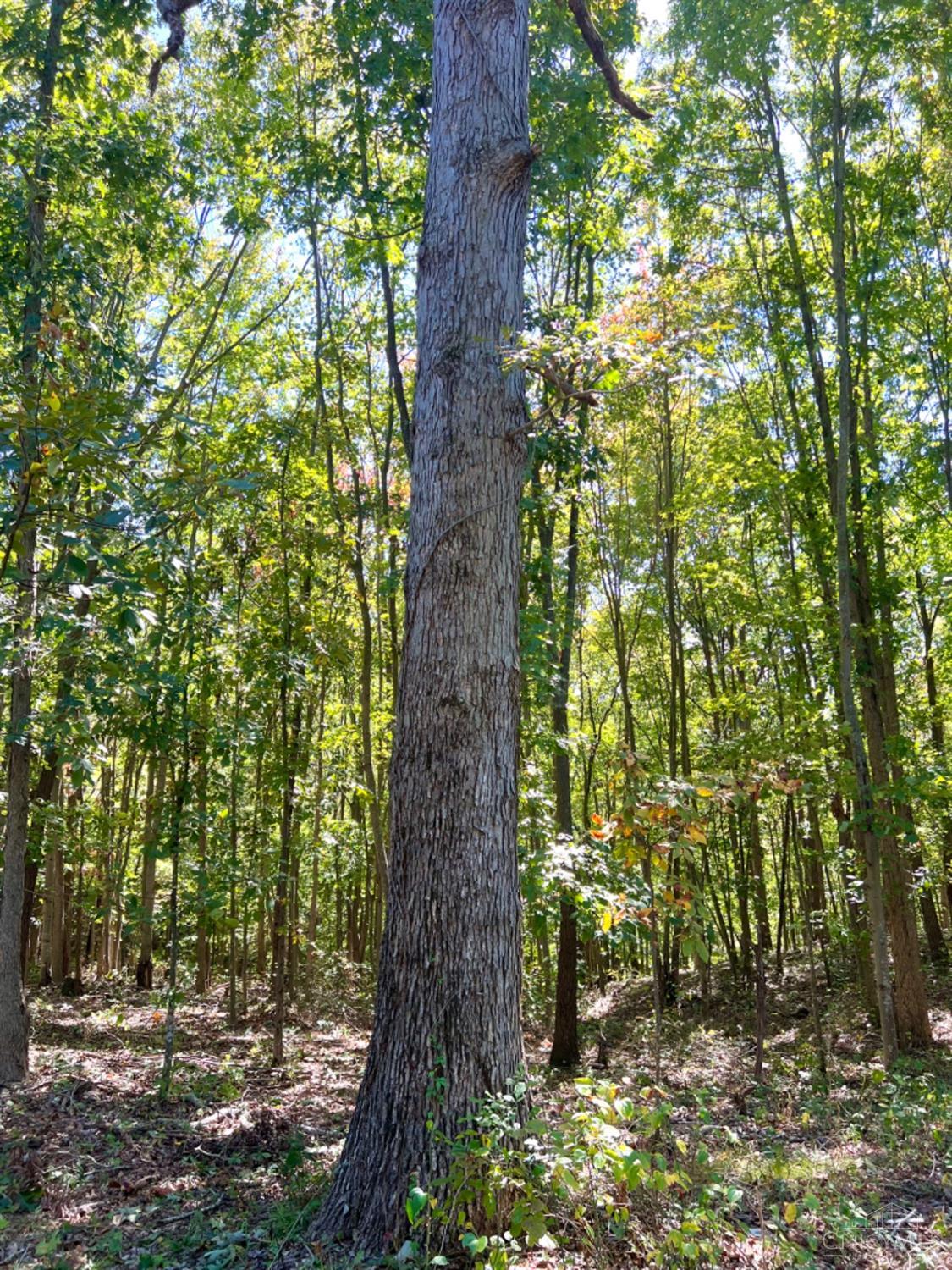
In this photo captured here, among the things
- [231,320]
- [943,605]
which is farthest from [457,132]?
[943,605]

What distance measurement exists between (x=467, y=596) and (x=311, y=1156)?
3484mm

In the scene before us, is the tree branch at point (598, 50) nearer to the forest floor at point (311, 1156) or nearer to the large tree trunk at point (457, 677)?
the large tree trunk at point (457, 677)

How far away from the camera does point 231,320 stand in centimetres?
1219

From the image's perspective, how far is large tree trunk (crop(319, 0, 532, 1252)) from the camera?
10.3 ft

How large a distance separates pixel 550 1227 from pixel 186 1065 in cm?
551

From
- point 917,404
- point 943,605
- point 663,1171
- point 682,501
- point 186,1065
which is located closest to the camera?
point 663,1171

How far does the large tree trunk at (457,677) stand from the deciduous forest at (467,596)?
0.9 inches

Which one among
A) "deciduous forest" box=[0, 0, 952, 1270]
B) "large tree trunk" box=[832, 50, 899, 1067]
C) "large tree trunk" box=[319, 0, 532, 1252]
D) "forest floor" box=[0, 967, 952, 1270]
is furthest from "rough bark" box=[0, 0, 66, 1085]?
"large tree trunk" box=[832, 50, 899, 1067]

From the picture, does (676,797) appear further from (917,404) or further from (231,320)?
(231,320)

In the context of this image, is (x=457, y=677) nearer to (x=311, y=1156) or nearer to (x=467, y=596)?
(x=467, y=596)

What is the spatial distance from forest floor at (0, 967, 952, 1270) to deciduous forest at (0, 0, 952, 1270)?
43 millimetres

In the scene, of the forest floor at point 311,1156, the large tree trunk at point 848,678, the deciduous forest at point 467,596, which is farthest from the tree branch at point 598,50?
the forest floor at point 311,1156

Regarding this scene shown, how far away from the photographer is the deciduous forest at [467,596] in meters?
3.24

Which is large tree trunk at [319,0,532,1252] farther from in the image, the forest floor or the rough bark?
the rough bark
